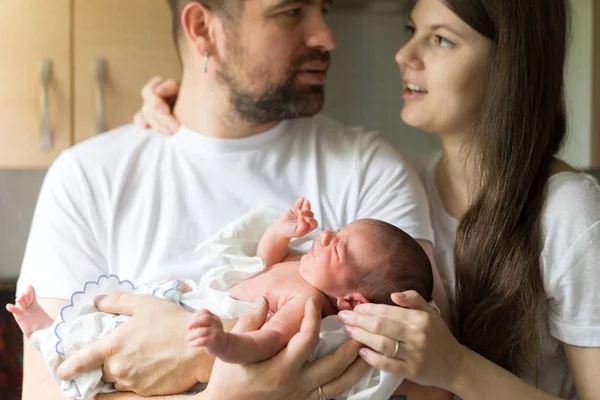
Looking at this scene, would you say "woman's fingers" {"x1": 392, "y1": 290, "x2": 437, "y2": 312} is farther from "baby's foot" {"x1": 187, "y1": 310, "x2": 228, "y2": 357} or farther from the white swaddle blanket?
"baby's foot" {"x1": 187, "y1": 310, "x2": 228, "y2": 357}

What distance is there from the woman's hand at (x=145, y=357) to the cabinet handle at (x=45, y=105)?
41.6 inches

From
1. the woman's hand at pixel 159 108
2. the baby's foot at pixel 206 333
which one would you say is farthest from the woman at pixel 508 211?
the woman's hand at pixel 159 108

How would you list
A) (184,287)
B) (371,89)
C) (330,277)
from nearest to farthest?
(330,277)
(184,287)
(371,89)

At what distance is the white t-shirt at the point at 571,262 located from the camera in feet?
4.38

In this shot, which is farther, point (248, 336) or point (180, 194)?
point (180, 194)

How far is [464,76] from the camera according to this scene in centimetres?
150

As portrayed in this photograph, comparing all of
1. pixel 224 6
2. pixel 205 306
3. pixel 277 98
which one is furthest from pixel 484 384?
pixel 224 6

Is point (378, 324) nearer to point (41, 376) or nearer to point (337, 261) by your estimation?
point (337, 261)

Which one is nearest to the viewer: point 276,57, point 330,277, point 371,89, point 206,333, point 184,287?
point 206,333

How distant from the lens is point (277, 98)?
1.61m

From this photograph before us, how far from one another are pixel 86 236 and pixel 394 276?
0.68 m

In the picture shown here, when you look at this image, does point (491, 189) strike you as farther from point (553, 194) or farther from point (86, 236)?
point (86, 236)

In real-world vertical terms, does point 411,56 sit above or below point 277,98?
above

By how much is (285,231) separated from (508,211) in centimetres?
45
